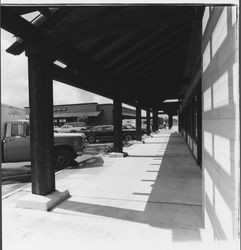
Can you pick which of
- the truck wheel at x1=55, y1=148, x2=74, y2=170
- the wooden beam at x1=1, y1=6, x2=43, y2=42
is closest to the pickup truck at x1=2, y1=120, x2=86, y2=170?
the truck wheel at x1=55, y1=148, x2=74, y2=170

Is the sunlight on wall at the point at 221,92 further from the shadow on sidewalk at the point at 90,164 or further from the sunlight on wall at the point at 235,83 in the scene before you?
the shadow on sidewalk at the point at 90,164

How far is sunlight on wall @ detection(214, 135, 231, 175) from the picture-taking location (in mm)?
2361

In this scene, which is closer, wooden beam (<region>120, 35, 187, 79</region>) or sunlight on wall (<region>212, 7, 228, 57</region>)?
sunlight on wall (<region>212, 7, 228, 57</region>)

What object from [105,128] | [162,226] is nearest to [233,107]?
[162,226]

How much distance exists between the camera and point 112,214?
444 cm

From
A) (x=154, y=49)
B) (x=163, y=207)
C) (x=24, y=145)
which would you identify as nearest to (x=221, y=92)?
(x=163, y=207)

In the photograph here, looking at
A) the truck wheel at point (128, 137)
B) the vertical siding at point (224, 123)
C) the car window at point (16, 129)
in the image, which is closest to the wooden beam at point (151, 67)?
the car window at point (16, 129)

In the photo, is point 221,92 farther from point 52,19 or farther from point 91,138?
point 91,138

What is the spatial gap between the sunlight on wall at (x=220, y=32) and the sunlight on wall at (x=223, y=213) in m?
1.67

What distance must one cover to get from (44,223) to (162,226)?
1.91m

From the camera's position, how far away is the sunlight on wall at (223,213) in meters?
2.31

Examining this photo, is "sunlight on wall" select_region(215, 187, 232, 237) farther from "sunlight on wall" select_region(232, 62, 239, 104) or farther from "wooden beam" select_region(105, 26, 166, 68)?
"wooden beam" select_region(105, 26, 166, 68)

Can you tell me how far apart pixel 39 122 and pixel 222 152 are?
3639 mm

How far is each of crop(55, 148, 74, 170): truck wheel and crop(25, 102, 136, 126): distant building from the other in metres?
32.3
